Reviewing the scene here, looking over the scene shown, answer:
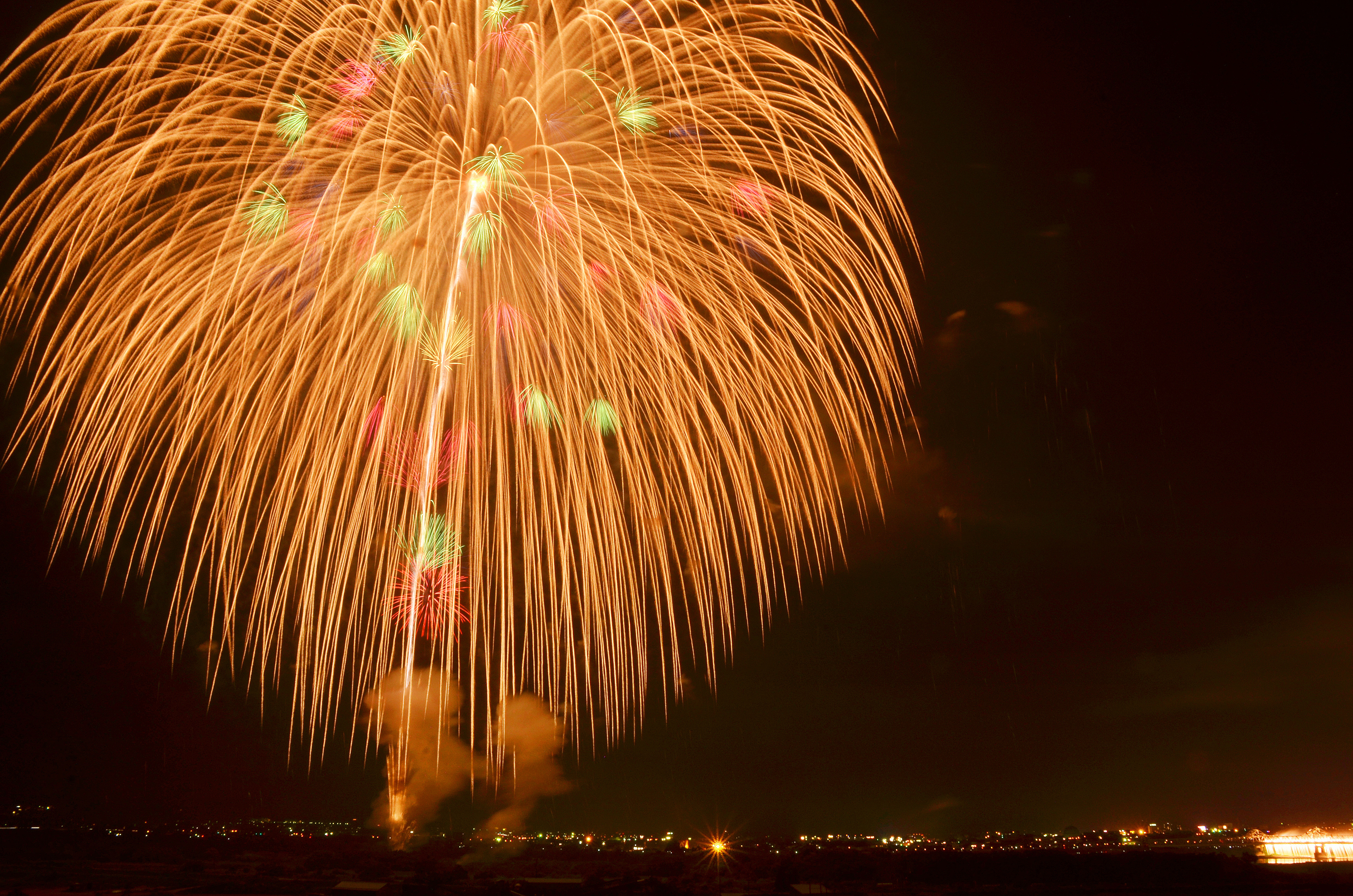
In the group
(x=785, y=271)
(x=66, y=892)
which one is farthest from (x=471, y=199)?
(x=66, y=892)

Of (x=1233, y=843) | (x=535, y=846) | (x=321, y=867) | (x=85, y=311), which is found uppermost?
(x=85, y=311)

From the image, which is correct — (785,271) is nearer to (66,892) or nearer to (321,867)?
(66,892)

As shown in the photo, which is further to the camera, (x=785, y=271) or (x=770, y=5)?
(x=785, y=271)

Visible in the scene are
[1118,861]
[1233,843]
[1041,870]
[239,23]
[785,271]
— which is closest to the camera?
[239,23]

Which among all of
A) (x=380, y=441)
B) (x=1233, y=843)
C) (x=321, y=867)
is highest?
(x=380, y=441)

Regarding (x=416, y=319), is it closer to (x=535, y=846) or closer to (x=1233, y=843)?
(x=535, y=846)

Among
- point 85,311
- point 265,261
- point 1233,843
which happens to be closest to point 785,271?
point 265,261

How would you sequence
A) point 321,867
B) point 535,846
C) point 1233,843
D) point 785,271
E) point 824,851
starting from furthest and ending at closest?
1. point 1233,843
2. point 535,846
3. point 824,851
4. point 321,867
5. point 785,271

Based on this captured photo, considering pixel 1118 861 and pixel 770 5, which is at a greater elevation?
pixel 770 5

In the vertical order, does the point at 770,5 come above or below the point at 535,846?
above
